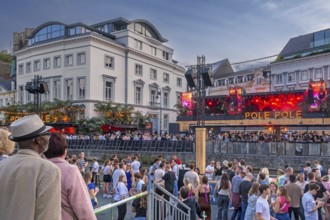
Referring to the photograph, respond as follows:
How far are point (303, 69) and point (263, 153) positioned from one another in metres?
30.3

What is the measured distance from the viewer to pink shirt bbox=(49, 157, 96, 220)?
3086 millimetres

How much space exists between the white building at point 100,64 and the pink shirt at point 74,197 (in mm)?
45823

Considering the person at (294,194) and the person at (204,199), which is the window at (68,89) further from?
the person at (294,194)

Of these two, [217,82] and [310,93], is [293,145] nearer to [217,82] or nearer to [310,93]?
[310,93]

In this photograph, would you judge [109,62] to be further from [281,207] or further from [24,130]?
[24,130]

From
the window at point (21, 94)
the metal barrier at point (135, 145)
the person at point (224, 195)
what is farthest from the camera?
the window at point (21, 94)

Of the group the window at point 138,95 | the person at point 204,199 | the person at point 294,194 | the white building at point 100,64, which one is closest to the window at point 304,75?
the white building at point 100,64

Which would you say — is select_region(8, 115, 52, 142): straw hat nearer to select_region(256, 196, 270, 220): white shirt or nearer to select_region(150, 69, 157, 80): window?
select_region(256, 196, 270, 220): white shirt

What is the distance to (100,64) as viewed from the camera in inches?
1981

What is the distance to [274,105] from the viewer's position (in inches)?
1410

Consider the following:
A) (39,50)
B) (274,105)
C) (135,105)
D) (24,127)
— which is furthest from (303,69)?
(24,127)

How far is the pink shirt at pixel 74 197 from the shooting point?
10.1ft

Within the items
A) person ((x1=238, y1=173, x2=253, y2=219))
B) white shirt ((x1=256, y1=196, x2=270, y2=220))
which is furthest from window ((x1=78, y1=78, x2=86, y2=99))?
white shirt ((x1=256, y1=196, x2=270, y2=220))

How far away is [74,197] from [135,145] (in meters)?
29.8
